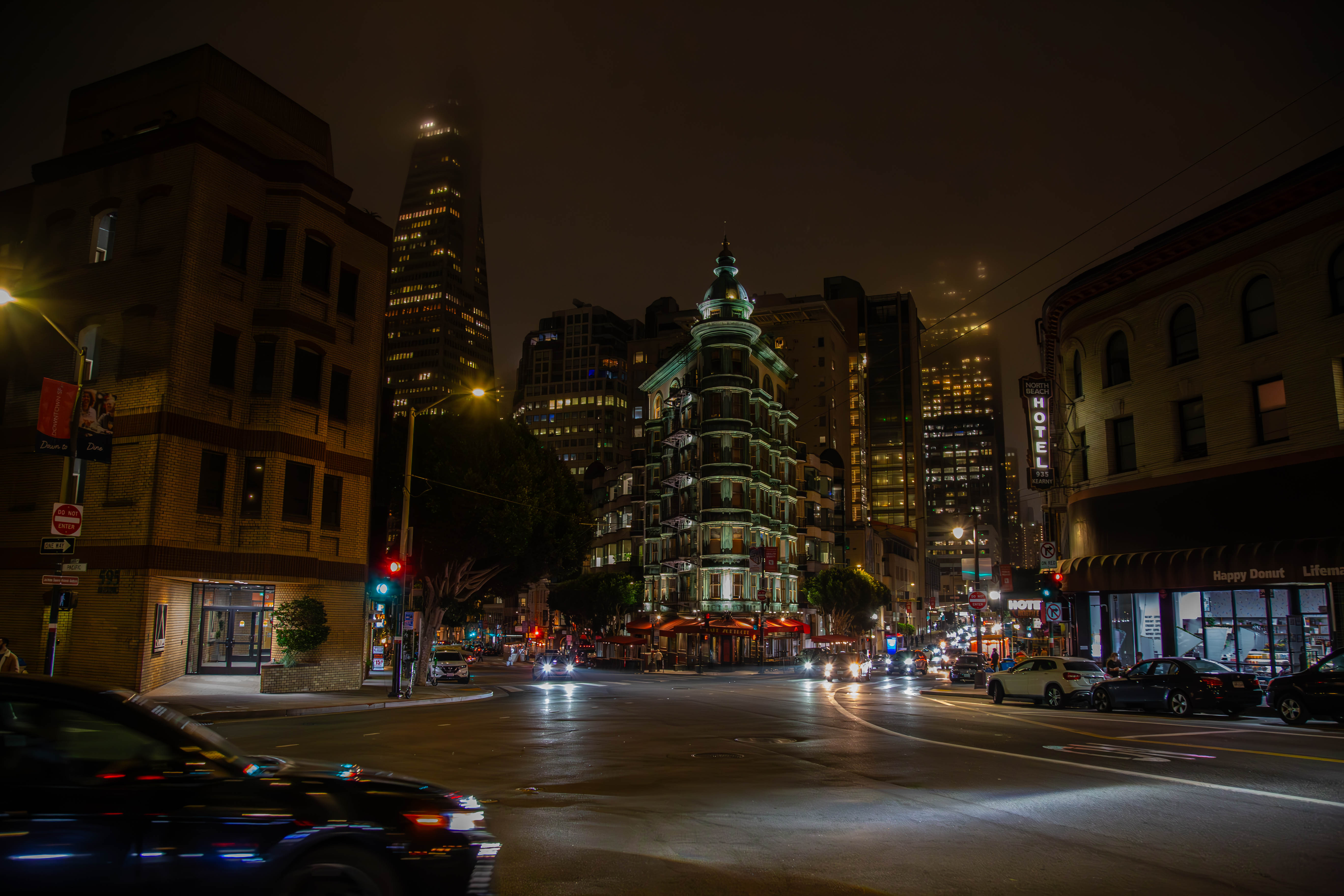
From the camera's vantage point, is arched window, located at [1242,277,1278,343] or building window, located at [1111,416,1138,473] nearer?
arched window, located at [1242,277,1278,343]

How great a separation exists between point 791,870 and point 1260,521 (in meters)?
24.9

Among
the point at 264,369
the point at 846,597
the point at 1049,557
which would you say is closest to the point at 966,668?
the point at 1049,557

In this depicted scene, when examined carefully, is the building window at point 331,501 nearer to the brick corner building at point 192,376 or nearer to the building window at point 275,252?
the brick corner building at point 192,376

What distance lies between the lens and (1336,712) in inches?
738

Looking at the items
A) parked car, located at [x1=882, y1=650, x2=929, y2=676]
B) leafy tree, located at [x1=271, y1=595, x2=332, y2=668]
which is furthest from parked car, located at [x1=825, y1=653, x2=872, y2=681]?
leafy tree, located at [x1=271, y1=595, x2=332, y2=668]

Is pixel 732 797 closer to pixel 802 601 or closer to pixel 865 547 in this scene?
pixel 802 601

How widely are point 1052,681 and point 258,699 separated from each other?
22.7 metres

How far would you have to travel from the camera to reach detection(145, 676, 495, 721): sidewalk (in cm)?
2180

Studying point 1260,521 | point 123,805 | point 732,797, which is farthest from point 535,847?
point 1260,521

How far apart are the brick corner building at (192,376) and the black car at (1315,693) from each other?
25.8m

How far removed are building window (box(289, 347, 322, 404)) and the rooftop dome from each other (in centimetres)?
4673

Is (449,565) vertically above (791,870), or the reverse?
(449,565)

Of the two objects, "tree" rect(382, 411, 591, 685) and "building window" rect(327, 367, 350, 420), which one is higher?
"building window" rect(327, 367, 350, 420)

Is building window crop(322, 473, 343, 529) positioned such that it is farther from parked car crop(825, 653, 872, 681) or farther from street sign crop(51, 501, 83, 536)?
parked car crop(825, 653, 872, 681)
